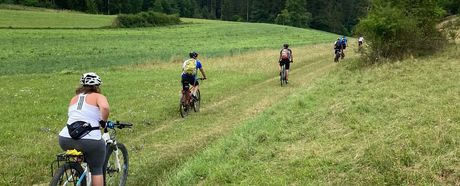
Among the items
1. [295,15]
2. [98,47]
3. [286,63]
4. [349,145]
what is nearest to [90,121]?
[349,145]

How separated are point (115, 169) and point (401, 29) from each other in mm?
19508

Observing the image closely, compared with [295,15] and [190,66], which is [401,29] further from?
[295,15]

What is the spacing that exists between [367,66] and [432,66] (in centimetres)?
494

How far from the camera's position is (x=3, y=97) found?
17.5 meters

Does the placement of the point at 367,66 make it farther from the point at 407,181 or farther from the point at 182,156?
the point at 407,181

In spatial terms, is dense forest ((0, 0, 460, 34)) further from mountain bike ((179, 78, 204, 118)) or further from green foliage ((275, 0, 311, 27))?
mountain bike ((179, 78, 204, 118))

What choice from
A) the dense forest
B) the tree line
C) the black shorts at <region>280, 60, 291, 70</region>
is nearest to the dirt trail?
the black shorts at <region>280, 60, 291, 70</region>

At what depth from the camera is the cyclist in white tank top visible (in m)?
→ 6.14

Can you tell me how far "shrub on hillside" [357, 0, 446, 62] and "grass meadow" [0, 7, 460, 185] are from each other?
166 centimetres

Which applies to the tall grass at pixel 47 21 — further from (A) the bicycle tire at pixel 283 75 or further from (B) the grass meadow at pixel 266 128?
(A) the bicycle tire at pixel 283 75

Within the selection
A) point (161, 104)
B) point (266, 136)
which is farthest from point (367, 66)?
point (266, 136)

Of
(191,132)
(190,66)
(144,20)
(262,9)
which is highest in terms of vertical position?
(262,9)

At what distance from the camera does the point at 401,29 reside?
Result: 23.0 metres

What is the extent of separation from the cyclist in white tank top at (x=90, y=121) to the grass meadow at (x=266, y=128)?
1.76 meters
